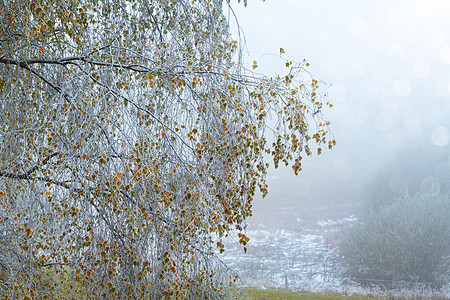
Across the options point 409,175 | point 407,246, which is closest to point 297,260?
point 407,246

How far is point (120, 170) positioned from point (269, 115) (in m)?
1.10

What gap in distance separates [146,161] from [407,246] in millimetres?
21906

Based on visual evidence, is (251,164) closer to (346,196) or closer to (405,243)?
(405,243)

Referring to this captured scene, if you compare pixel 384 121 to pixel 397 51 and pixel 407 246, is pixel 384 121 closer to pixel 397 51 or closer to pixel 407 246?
pixel 397 51

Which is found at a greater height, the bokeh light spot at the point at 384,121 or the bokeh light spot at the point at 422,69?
the bokeh light spot at the point at 422,69

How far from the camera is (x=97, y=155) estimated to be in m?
2.04

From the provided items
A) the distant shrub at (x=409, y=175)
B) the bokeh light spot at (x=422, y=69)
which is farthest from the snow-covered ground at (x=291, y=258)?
the bokeh light spot at (x=422, y=69)

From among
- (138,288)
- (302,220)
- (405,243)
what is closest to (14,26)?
(138,288)

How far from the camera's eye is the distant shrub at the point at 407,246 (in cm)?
2050

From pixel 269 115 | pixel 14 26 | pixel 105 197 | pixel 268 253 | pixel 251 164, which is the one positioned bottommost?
pixel 268 253

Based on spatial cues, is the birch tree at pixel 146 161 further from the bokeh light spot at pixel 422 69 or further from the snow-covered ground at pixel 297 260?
the bokeh light spot at pixel 422 69

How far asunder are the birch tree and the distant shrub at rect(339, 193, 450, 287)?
1961 cm

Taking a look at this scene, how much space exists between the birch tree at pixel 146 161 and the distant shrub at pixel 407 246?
64.3 ft

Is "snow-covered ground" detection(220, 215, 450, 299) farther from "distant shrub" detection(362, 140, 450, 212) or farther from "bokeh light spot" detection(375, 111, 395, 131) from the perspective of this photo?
"bokeh light spot" detection(375, 111, 395, 131)
